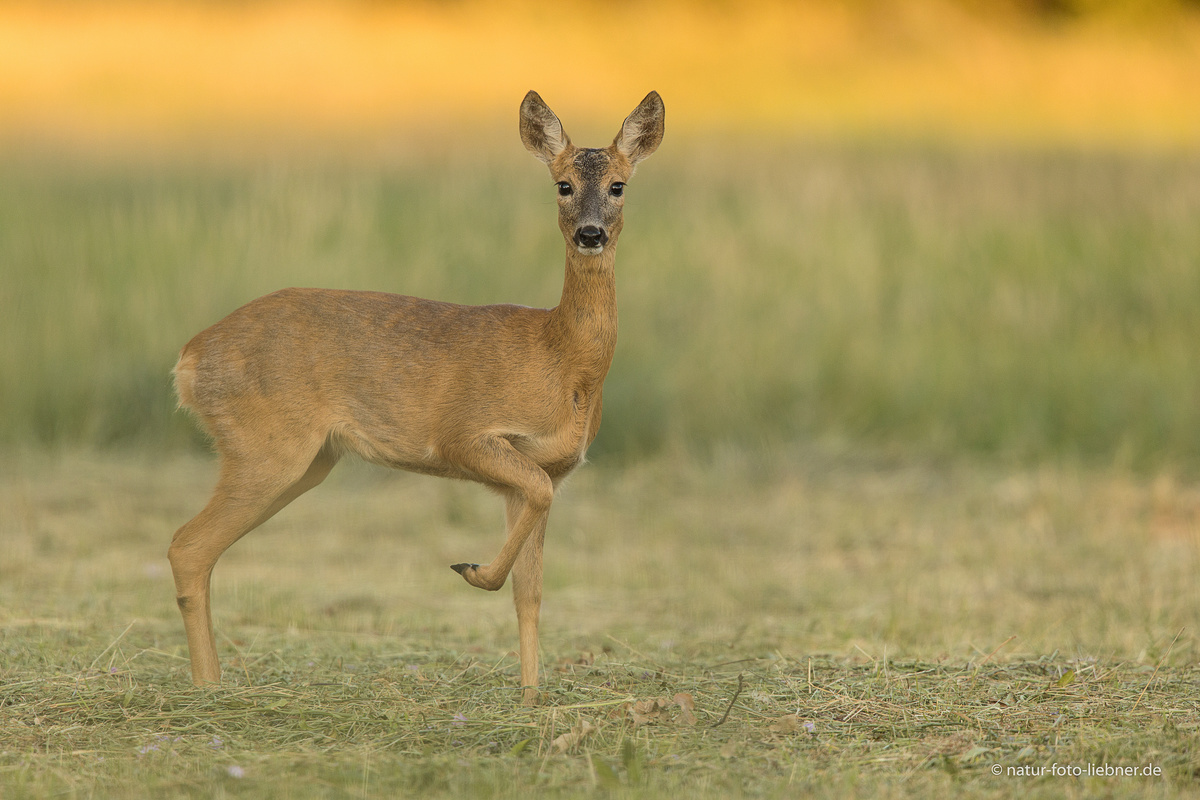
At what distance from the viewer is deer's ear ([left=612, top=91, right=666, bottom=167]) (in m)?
5.66

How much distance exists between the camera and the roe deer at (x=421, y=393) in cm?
543

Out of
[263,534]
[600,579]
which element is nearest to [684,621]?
[600,579]

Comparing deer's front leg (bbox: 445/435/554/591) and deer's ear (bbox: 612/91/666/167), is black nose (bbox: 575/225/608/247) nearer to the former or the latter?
deer's ear (bbox: 612/91/666/167)

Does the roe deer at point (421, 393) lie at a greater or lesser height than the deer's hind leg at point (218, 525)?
greater

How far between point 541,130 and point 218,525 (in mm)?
1899

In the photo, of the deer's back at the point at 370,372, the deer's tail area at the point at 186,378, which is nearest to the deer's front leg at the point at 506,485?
the deer's back at the point at 370,372

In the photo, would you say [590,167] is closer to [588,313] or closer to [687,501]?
[588,313]

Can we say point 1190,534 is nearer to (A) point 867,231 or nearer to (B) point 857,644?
(B) point 857,644

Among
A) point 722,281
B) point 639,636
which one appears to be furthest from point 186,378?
point 722,281

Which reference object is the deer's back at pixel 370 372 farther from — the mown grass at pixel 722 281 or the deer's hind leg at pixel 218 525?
the mown grass at pixel 722 281

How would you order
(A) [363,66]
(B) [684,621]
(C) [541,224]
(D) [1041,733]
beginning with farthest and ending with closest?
(A) [363,66] → (C) [541,224] → (B) [684,621] → (D) [1041,733]

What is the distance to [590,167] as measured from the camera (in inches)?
210

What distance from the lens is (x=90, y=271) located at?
1152 centimetres

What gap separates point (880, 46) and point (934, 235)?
5.03 m
